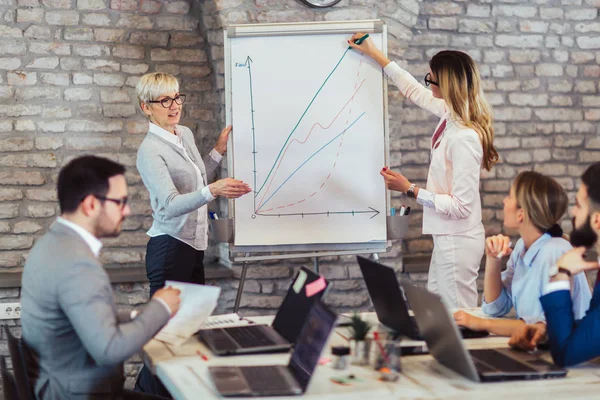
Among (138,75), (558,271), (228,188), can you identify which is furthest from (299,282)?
(138,75)

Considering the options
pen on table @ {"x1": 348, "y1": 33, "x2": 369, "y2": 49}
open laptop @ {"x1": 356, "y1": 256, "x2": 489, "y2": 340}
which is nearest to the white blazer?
pen on table @ {"x1": 348, "y1": 33, "x2": 369, "y2": 49}

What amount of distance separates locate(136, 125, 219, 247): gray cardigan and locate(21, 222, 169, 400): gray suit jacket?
3.71 feet

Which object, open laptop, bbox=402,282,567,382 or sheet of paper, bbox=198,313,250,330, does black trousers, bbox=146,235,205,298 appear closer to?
sheet of paper, bbox=198,313,250,330

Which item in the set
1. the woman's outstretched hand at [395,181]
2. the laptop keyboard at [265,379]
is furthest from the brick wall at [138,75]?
the laptop keyboard at [265,379]

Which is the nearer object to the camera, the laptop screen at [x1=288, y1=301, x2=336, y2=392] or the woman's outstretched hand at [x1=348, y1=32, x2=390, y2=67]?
the laptop screen at [x1=288, y1=301, x2=336, y2=392]

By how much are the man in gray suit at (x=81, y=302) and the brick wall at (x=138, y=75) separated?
7.00 feet

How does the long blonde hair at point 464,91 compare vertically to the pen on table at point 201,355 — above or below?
above

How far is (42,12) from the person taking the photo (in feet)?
13.5

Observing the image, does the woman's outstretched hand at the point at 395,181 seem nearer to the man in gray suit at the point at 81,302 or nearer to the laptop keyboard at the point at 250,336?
the laptop keyboard at the point at 250,336

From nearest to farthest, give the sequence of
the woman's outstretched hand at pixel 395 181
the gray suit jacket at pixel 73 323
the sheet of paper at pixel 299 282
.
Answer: the gray suit jacket at pixel 73 323
the sheet of paper at pixel 299 282
the woman's outstretched hand at pixel 395 181

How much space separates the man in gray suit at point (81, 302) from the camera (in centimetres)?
181

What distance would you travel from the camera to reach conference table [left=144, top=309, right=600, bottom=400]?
1699 mm

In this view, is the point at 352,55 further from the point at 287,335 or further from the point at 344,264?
the point at 287,335

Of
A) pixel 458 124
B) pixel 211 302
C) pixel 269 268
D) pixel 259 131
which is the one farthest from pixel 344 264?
pixel 211 302
